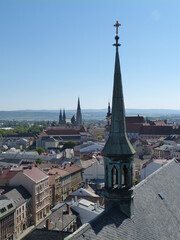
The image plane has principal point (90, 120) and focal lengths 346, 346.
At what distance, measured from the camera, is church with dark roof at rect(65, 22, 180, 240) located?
17.3 metres

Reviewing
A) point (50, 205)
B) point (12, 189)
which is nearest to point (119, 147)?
point (12, 189)

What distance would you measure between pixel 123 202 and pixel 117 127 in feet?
13.6

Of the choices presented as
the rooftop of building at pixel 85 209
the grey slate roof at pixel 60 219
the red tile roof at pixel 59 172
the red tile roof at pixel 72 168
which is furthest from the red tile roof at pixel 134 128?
the grey slate roof at pixel 60 219

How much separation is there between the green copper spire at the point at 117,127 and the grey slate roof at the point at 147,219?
329cm

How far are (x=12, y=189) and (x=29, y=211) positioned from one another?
205 inches

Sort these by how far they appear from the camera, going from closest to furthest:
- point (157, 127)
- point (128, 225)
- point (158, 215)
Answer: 1. point (128, 225)
2. point (158, 215)
3. point (157, 127)

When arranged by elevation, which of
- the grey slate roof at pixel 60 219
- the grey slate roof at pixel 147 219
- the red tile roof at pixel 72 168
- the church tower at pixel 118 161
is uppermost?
the church tower at pixel 118 161

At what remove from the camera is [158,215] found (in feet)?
67.1

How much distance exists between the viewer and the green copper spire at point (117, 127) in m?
19.2

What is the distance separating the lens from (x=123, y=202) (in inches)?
742

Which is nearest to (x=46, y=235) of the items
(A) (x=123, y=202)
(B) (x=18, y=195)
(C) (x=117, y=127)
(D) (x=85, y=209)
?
(D) (x=85, y=209)

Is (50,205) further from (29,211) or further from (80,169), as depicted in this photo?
(80,169)

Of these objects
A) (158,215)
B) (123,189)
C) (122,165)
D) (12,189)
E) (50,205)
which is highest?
(122,165)

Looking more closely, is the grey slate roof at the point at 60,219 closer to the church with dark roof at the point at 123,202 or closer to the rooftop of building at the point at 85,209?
the rooftop of building at the point at 85,209
